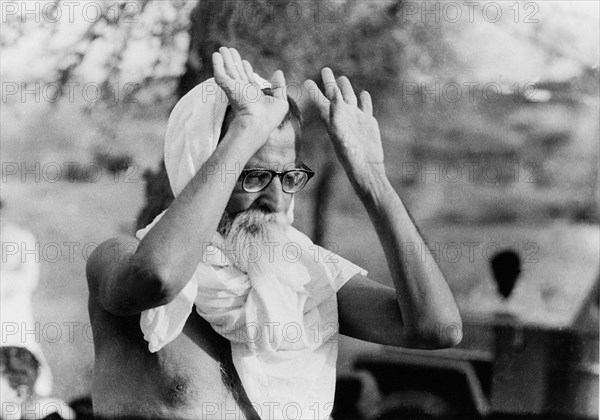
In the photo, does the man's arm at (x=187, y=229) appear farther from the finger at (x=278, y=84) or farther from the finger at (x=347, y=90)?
the finger at (x=347, y=90)

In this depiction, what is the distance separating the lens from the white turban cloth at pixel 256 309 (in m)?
2.96

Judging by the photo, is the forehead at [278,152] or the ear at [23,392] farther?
the ear at [23,392]

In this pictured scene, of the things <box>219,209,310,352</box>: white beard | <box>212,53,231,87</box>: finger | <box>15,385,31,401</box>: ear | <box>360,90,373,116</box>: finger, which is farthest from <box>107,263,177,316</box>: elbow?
<box>360,90,373,116</box>: finger

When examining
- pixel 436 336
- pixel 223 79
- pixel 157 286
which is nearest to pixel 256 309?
pixel 157 286

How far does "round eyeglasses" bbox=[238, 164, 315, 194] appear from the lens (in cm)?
300

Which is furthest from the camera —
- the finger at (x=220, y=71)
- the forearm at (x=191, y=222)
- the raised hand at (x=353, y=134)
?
the raised hand at (x=353, y=134)

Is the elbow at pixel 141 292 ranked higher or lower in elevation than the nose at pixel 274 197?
lower

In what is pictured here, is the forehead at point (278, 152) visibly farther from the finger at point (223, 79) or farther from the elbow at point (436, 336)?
the elbow at point (436, 336)

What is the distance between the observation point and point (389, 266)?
3002 mm

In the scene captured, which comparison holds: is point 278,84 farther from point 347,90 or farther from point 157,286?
point 157,286

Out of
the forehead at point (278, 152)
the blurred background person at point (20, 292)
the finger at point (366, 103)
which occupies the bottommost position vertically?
the blurred background person at point (20, 292)

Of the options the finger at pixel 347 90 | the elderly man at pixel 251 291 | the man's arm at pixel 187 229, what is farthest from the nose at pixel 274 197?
the finger at pixel 347 90

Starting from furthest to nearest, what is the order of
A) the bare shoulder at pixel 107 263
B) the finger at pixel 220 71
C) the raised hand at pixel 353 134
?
the raised hand at pixel 353 134, the finger at pixel 220 71, the bare shoulder at pixel 107 263

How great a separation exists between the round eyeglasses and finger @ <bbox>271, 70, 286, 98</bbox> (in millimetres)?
253
